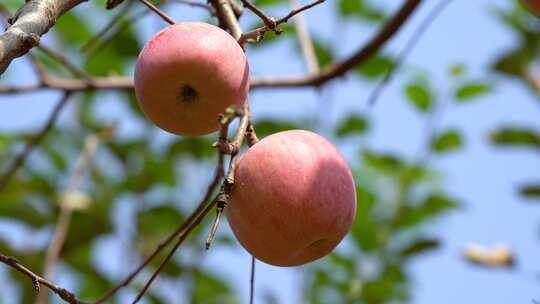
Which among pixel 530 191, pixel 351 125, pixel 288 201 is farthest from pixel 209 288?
pixel 288 201

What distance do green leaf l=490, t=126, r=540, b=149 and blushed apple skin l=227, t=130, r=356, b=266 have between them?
2732mm

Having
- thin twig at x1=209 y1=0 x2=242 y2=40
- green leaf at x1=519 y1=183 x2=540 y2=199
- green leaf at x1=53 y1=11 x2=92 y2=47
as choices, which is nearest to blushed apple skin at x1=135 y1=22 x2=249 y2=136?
thin twig at x1=209 y1=0 x2=242 y2=40

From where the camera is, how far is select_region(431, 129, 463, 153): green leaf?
124 inches

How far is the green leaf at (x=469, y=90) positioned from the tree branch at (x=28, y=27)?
7.79 ft

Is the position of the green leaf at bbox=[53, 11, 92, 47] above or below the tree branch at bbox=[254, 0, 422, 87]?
below

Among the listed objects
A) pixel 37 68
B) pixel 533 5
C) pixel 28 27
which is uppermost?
pixel 28 27

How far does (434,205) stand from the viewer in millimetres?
2998

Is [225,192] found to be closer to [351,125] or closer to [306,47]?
[306,47]

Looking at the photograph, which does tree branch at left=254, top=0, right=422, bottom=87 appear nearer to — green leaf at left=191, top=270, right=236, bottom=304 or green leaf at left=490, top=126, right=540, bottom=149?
green leaf at left=191, top=270, right=236, bottom=304

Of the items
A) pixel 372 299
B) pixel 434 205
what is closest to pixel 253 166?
pixel 372 299

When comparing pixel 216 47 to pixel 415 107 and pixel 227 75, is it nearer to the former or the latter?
pixel 227 75

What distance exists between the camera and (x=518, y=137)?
12.3 ft

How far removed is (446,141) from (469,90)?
240 millimetres

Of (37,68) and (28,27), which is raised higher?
(28,27)
